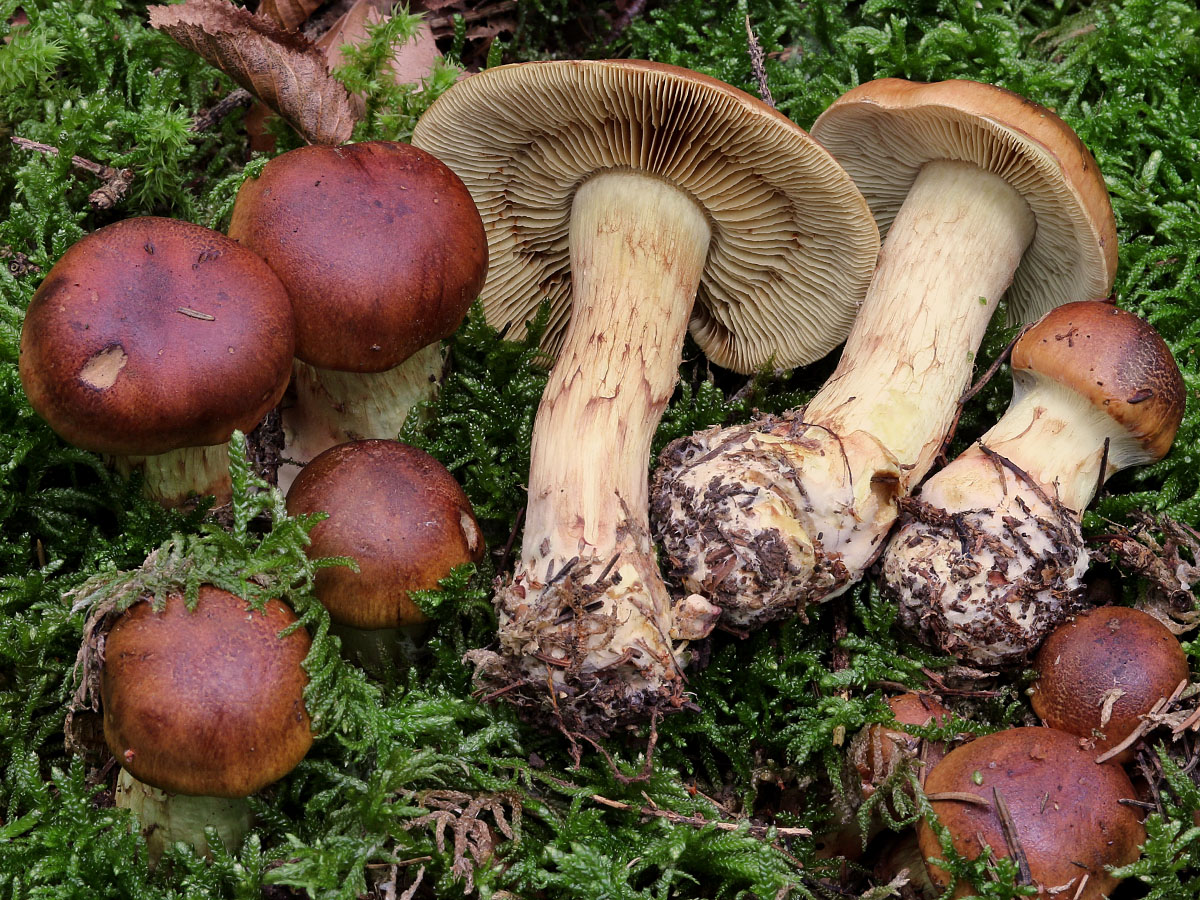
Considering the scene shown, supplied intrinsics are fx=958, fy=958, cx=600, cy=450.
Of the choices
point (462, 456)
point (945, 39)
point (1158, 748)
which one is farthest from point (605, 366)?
point (945, 39)

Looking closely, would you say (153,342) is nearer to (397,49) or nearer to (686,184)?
(686,184)

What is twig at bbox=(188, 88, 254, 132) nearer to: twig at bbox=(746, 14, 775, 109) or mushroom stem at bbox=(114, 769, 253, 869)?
twig at bbox=(746, 14, 775, 109)

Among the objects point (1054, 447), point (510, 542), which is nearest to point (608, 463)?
point (510, 542)

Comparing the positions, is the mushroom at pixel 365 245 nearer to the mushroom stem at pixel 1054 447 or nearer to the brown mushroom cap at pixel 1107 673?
the mushroom stem at pixel 1054 447

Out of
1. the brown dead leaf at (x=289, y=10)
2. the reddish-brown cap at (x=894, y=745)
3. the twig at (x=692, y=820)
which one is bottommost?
the twig at (x=692, y=820)

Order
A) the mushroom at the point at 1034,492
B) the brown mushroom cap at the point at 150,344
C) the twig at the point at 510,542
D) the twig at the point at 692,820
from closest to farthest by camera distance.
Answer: the brown mushroom cap at the point at 150,344, the twig at the point at 692,820, the mushroom at the point at 1034,492, the twig at the point at 510,542

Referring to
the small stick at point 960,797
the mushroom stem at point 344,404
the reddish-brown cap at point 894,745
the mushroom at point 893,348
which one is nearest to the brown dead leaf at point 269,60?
the mushroom stem at point 344,404
